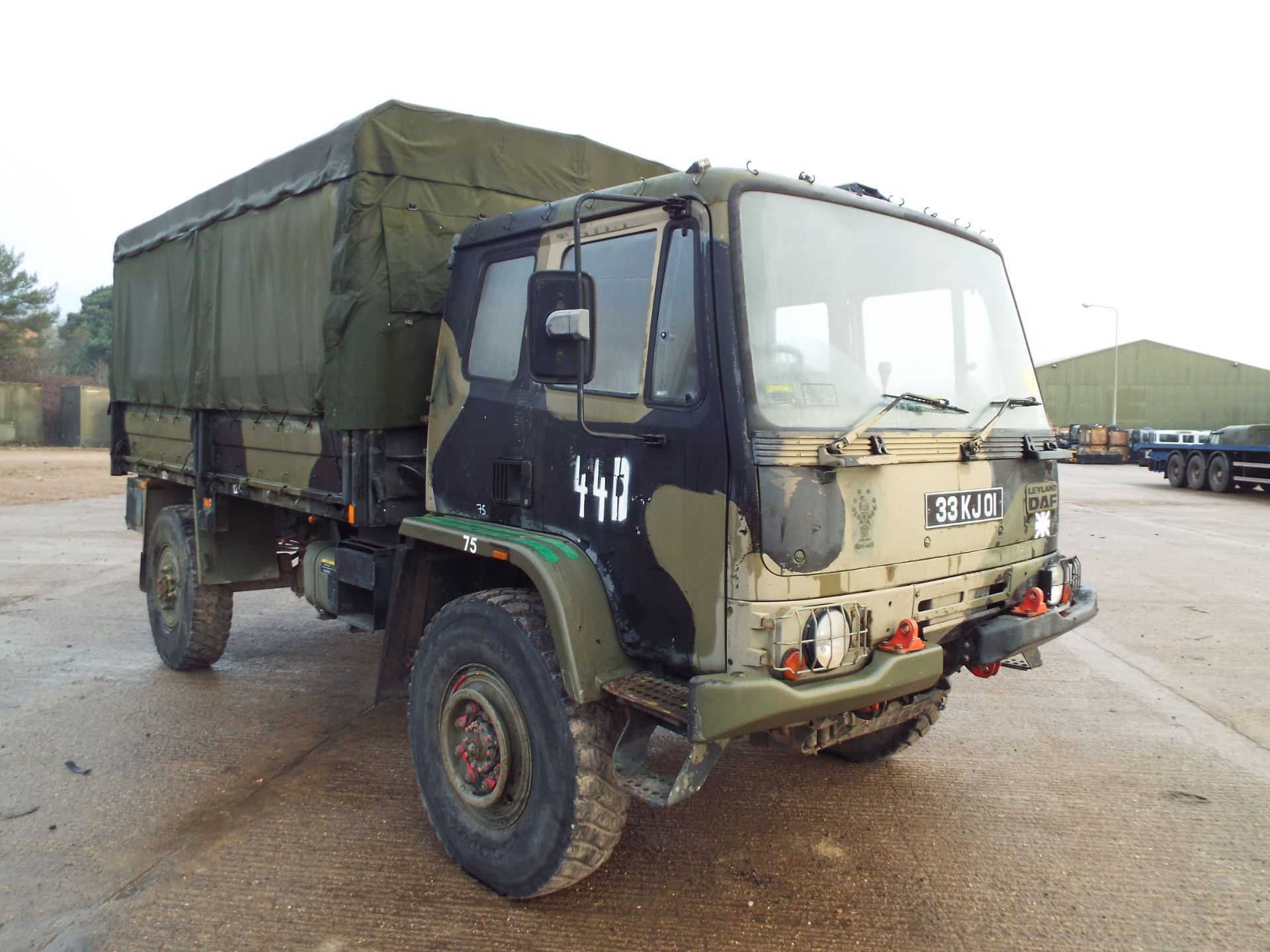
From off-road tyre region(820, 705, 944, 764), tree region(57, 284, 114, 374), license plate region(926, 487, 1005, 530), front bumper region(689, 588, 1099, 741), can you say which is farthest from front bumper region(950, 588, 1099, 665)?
tree region(57, 284, 114, 374)

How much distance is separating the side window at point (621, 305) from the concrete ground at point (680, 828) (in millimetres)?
1930

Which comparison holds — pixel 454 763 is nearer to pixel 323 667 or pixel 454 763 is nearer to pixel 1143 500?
pixel 323 667

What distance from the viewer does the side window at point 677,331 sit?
3119mm

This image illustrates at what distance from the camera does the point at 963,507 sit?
11.5 feet

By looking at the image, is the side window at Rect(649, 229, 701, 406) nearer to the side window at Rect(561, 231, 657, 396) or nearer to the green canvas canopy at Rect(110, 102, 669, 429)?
the side window at Rect(561, 231, 657, 396)

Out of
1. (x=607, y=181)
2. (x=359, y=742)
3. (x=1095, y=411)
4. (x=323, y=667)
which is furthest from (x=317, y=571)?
(x=1095, y=411)

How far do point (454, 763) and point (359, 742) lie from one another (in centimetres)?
158

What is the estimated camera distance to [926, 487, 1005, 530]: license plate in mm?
3387

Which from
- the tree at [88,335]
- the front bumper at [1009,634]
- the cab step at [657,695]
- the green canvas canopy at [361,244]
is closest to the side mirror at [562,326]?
the cab step at [657,695]

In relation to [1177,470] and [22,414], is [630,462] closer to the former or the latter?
[1177,470]

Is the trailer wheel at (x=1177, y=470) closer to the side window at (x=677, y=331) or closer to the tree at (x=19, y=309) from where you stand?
the side window at (x=677, y=331)

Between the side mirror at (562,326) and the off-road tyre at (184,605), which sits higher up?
the side mirror at (562,326)

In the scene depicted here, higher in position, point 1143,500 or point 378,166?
point 378,166

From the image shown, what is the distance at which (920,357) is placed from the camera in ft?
11.9
